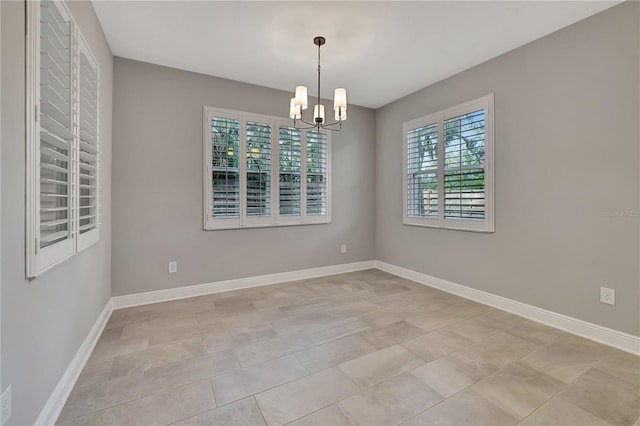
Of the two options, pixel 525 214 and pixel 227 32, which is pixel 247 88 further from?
pixel 525 214

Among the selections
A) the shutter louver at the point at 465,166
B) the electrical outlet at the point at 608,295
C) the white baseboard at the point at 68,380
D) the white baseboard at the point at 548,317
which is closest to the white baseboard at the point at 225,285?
the white baseboard at the point at 68,380

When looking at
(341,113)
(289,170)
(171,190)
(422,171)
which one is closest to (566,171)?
(422,171)

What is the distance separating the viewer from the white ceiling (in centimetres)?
235

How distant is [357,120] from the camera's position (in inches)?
188

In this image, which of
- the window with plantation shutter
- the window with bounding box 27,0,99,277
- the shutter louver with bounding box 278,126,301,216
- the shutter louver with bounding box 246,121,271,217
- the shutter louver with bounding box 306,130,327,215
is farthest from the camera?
the shutter louver with bounding box 306,130,327,215

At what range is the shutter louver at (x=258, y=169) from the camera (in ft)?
12.6

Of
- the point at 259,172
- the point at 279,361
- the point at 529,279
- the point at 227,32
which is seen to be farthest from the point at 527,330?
the point at 227,32

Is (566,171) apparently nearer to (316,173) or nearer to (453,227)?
(453,227)

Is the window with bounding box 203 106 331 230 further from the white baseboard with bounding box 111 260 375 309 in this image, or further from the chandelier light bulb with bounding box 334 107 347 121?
the chandelier light bulb with bounding box 334 107 347 121

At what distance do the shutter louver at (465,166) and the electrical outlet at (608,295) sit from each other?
3.88 feet

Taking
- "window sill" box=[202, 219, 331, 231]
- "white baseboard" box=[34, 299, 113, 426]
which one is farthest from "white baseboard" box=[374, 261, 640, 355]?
"white baseboard" box=[34, 299, 113, 426]

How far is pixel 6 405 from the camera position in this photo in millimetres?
1154

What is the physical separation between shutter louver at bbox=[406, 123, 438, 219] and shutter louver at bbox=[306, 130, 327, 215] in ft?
4.19

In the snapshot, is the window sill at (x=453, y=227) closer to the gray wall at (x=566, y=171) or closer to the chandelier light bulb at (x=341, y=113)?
the gray wall at (x=566, y=171)
